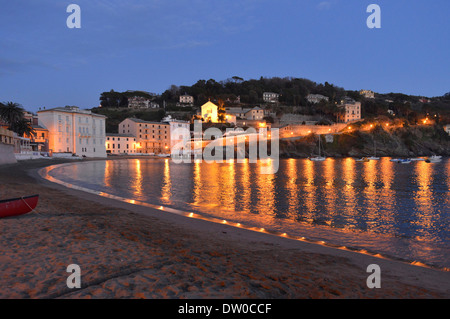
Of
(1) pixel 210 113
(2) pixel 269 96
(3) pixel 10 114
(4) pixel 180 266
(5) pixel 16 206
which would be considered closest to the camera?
(4) pixel 180 266

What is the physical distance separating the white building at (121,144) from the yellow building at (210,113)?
117 ft

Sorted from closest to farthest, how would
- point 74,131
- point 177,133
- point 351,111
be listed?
point 74,131 → point 177,133 → point 351,111

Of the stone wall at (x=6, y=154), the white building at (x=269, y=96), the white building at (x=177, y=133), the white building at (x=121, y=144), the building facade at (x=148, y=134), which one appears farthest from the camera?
the white building at (x=269, y=96)

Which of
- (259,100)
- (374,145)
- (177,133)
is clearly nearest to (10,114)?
(177,133)

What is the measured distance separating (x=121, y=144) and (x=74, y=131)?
21513 millimetres

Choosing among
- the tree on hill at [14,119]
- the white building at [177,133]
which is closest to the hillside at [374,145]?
the white building at [177,133]

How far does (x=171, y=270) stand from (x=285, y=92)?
186 meters

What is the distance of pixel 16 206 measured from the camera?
421 inches

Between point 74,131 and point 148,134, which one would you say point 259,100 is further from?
point 74,131

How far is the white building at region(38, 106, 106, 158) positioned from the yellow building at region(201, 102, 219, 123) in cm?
4869

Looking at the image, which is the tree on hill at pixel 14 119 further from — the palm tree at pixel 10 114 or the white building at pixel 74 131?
the white building at pixel 74 131

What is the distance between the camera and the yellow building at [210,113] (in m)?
127

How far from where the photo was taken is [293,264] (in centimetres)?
700

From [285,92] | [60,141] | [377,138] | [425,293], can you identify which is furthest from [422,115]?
[425,293]
